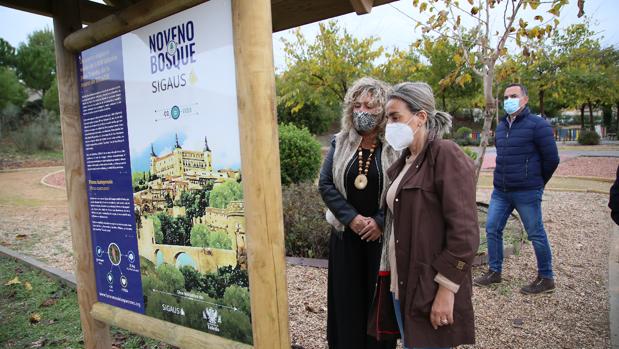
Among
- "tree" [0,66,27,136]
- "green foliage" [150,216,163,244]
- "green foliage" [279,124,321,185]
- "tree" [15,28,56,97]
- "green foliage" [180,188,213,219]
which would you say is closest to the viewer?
"green foliage" [180,188,213,219]

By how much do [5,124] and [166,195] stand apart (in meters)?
28.6

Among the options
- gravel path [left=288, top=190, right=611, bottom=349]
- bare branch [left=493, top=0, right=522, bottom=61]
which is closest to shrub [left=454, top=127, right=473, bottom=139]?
gravel path [left=288, top=190, right=611, bottom=349]

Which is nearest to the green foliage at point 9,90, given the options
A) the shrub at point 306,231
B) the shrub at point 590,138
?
the shrub at point 306,231

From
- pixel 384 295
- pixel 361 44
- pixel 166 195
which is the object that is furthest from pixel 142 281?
pixel 361 44

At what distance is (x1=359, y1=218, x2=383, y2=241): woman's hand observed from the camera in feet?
8.27

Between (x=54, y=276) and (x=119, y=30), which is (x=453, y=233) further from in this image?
(x=54, y=276)

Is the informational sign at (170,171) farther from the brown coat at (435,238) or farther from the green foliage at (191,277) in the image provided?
the brown coat at (435,238)

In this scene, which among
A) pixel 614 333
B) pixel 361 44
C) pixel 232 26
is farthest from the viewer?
pixel 361 44

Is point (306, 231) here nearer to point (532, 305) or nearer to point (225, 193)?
point (532, 305)

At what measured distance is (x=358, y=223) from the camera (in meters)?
2.54

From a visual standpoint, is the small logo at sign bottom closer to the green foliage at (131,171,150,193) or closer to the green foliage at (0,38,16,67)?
the green foliage at (131,171,150,193)

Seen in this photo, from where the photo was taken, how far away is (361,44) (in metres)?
13.1

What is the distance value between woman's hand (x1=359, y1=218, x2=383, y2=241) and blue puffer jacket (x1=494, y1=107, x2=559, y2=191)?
2.12 m

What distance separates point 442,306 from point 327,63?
10866mm
